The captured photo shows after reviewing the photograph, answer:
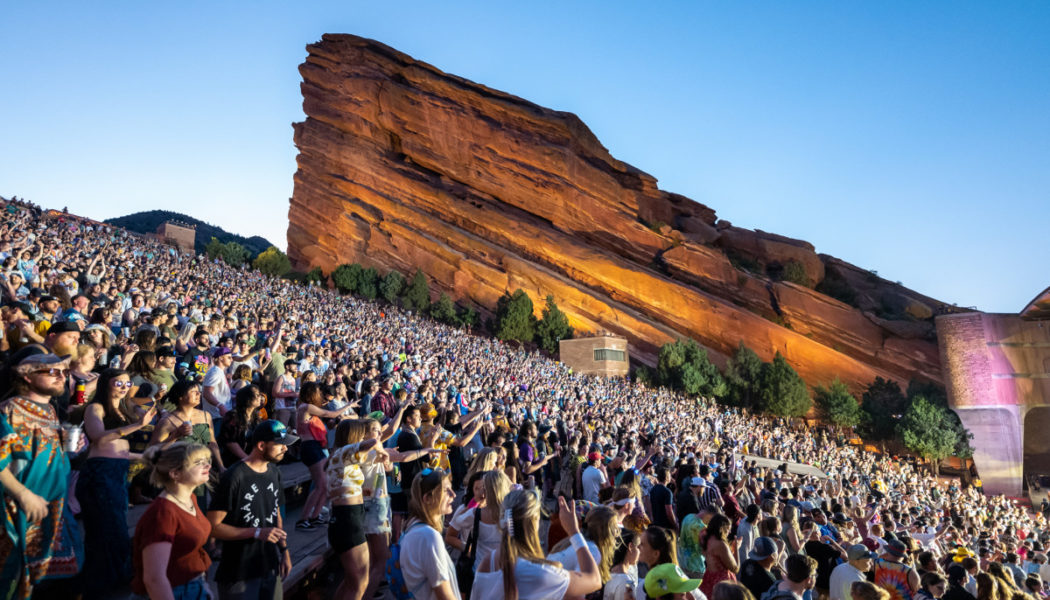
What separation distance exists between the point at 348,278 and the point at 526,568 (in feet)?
186

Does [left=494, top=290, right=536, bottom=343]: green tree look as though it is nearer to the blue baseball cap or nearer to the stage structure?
the stage structure

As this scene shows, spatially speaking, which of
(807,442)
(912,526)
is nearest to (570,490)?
(912,526)

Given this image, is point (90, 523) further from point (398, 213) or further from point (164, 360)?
point (398, 213)

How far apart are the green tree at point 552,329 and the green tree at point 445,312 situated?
7991mm

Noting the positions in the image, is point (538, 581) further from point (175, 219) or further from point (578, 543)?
point (175, 219)

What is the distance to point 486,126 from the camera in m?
60.8

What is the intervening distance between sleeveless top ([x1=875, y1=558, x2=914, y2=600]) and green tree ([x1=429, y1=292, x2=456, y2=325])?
49048 mm

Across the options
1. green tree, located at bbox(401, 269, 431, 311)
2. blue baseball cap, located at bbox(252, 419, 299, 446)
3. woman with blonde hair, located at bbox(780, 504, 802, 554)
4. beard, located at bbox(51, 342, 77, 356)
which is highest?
green tree, located at bbox(401, 269, 431, 311)

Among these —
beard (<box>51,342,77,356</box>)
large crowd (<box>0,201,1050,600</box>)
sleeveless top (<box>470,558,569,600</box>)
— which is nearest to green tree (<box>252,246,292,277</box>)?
large crowd (<box>0,201,1050,600</box>)

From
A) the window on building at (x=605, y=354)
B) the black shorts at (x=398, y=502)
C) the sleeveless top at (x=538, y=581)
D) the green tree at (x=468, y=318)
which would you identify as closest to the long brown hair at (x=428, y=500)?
the sleeveless top at (x=538, y=581)

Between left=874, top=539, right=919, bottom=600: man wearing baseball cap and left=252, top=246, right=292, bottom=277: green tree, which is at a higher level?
left=252, top=246, right=292, bottom=277: green tree

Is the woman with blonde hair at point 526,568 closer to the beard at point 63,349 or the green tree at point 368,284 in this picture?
the beard at point 63,349

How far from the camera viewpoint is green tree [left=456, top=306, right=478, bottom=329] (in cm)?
5447

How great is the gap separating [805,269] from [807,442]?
2649 cm
